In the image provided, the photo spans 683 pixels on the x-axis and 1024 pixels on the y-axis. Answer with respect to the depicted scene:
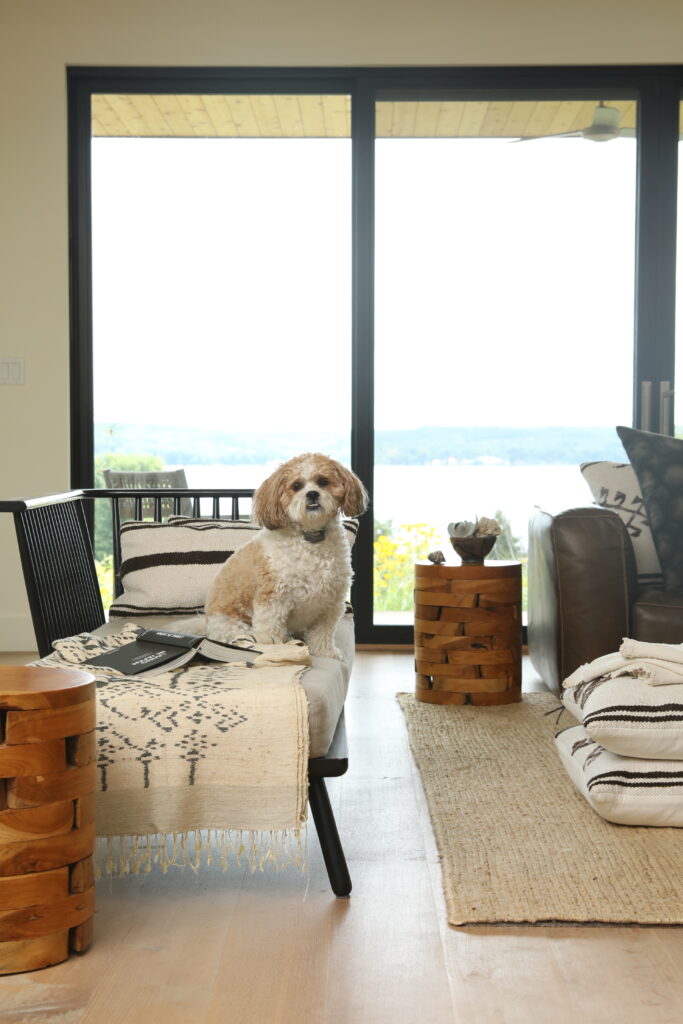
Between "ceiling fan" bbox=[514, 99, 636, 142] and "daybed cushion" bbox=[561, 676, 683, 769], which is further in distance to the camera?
"ceiling fan" bbox=[514, 99, 636, 142]

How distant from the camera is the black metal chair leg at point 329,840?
6.44 feet

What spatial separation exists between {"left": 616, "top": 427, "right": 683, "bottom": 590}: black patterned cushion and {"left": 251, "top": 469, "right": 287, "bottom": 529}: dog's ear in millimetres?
1322

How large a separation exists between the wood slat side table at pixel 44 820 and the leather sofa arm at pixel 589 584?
72.8 inches

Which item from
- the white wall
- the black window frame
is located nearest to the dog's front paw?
the black window frame

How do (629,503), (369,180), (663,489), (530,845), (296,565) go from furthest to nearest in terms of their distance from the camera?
(369,180), (629,503), (663,489), (296,565), (530,845)

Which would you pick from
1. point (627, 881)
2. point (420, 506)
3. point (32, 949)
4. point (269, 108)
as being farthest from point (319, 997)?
point (269, 108)

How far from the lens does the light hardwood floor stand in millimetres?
1552

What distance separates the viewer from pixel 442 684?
137 inches

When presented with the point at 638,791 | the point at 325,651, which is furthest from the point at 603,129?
the point at 638,791

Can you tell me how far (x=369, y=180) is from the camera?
463cm

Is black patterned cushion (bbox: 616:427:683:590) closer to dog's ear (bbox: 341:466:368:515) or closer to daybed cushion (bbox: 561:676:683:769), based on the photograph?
daybed cushion (bbox: 561:676:683:769)

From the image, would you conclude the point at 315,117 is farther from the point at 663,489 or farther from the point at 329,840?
the point at 329,840

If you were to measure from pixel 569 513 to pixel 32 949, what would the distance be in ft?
6.90

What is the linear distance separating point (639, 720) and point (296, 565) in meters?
0.91
